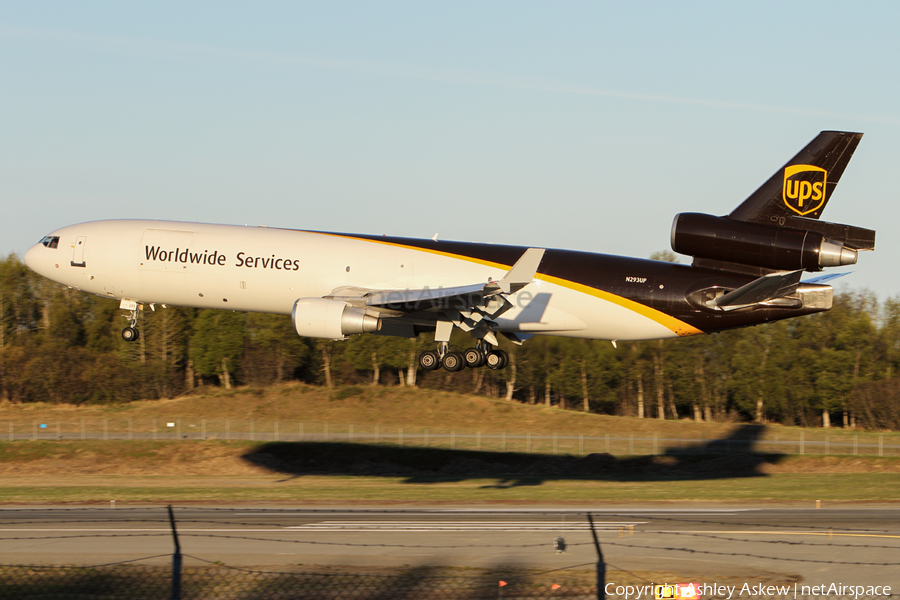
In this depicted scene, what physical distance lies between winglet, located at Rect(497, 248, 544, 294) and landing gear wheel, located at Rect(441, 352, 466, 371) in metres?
5.19

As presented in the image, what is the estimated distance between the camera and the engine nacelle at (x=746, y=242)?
31.2 m

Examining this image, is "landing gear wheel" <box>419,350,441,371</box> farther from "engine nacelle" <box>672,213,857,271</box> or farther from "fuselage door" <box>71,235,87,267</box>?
"fuselage door" <box>71,235,87,267</box>

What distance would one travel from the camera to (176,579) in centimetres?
1791

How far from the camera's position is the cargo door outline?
3772cm

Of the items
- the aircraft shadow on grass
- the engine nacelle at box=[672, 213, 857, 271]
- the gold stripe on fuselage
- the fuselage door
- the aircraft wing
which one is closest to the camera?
the aircraft wing

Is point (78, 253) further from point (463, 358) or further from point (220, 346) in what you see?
point (220, 346)

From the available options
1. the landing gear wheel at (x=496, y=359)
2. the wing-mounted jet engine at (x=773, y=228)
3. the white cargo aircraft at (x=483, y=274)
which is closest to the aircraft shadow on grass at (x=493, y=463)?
the landing gear wheel at (x=496, y=359)

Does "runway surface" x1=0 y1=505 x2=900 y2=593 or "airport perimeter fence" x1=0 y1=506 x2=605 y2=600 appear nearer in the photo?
"airport perimeter fence" x1=0 y1=506 x2=605 y2=600

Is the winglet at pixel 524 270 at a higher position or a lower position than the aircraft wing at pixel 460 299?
higher

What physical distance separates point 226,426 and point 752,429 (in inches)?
1750

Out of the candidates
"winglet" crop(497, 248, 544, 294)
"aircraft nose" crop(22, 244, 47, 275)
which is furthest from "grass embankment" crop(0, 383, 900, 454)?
"winglet" crop(497, 248, 544, 294)

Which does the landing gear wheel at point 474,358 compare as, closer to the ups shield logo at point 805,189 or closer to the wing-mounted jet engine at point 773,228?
the wing-mounted jet engine at point 773,228

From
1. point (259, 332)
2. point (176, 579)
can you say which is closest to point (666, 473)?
point (176, 579)

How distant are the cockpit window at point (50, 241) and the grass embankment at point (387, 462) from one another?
11177mm
